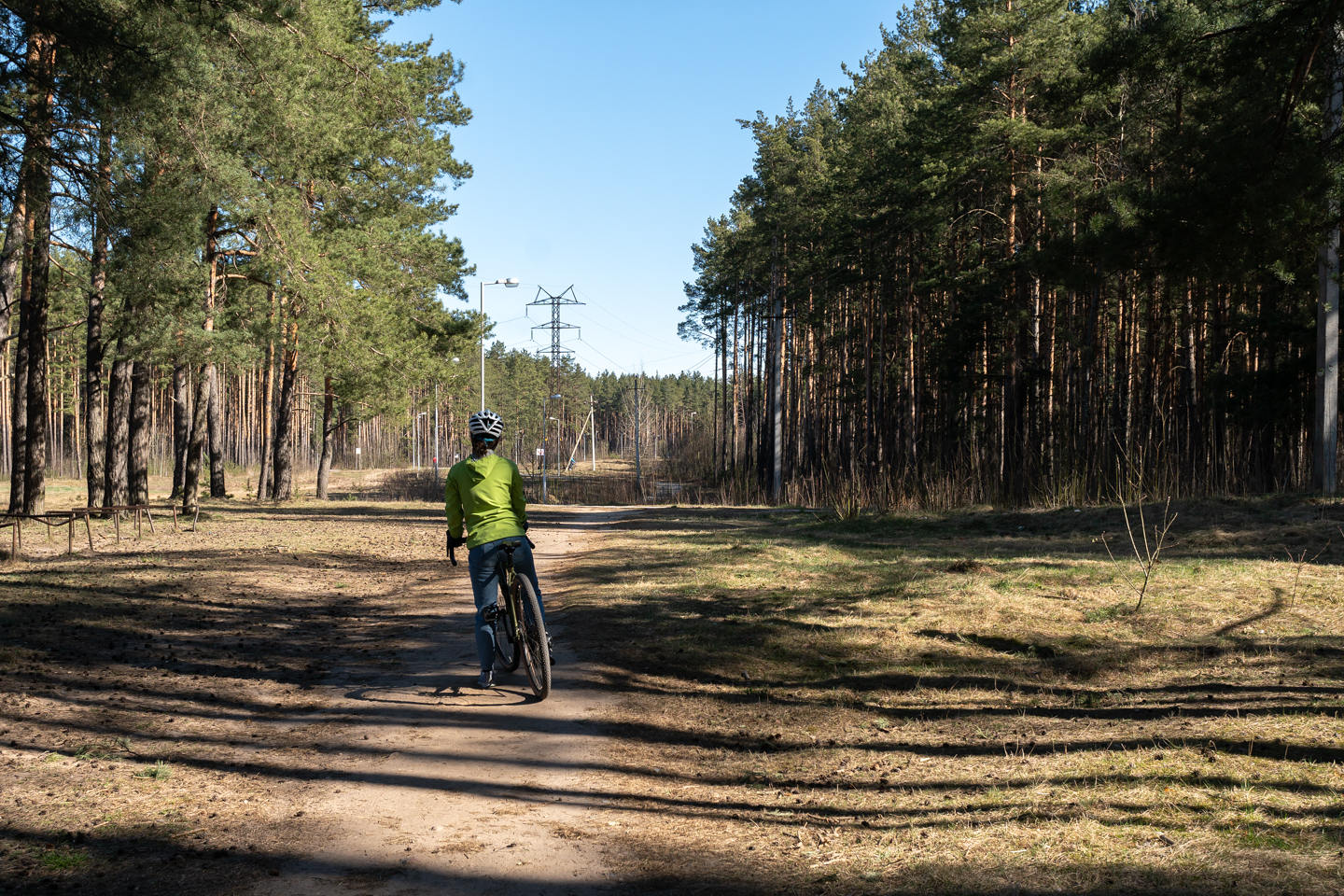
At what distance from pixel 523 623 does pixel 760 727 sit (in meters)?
1.97

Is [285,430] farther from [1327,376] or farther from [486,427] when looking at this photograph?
[1327,376]

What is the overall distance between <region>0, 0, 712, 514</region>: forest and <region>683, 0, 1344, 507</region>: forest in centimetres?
1091

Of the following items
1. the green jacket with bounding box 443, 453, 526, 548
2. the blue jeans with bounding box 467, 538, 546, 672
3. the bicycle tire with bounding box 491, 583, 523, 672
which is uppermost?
the green jacket with bounding box 443, 453, 526, 548

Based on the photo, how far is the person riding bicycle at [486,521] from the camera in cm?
731

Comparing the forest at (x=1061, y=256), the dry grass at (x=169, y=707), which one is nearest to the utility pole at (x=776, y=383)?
the forest at (x=1061, y=256)

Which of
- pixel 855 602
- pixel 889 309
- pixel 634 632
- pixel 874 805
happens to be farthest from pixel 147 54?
pixel 889 309

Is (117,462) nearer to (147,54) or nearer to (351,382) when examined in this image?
(351,382)

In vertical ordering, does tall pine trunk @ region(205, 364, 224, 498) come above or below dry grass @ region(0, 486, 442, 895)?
above

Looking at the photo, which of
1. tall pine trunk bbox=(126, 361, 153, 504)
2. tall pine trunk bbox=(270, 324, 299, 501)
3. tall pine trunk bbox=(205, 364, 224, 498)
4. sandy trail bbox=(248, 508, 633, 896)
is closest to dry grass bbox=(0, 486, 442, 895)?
sandy trail bbox=(248, 508, 633, 896)

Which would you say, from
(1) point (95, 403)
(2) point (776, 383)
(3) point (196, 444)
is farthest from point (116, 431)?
(2) point (776, 383)

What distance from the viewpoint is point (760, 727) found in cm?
649

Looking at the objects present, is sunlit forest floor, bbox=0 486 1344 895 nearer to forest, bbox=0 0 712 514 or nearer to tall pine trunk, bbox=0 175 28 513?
forest, bbox=0 0 712 514

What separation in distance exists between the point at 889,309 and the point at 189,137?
32535 mm

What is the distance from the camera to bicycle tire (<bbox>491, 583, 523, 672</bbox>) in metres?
7.39
